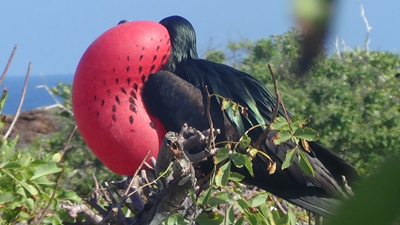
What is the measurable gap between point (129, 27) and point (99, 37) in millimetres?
124

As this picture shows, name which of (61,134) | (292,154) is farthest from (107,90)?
(61,134)

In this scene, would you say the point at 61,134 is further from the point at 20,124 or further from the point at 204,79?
the point at 20,124

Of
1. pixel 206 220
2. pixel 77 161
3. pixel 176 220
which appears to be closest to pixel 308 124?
pixel 77 161

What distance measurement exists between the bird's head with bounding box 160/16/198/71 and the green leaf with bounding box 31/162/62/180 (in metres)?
0.84

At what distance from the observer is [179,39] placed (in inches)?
93.5

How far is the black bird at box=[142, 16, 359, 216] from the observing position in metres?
2.22

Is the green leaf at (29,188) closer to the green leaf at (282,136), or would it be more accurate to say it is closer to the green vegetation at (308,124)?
the green vegetation at (308,124)

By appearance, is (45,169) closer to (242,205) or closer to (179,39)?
(242,205)

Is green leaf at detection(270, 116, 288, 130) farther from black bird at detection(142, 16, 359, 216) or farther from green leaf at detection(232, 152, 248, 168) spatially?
black bird at detection(142, 16, 359, 216)

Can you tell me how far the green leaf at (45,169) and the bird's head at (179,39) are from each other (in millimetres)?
843

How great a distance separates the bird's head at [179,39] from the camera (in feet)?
7.76

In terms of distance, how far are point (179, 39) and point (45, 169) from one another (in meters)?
0.95

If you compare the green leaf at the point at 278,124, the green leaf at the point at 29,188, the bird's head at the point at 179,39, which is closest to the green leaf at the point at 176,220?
the green leaf at the point at 278,124

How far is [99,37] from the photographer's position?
2.15 meters
